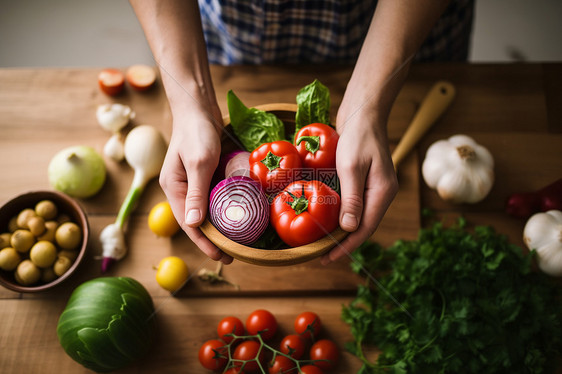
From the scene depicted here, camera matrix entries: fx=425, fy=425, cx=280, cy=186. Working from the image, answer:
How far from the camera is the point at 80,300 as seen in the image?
1.09 m

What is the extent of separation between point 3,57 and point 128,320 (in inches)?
90.0

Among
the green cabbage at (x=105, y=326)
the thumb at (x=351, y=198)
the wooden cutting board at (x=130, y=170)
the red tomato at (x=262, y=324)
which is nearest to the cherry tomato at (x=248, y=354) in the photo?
the red tomato at (x=262, y=324)

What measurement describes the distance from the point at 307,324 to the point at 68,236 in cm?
70

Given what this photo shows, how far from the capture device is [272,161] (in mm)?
933

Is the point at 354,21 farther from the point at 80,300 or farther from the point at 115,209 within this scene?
the point at 80,300

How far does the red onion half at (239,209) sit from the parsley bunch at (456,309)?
17.6 inches

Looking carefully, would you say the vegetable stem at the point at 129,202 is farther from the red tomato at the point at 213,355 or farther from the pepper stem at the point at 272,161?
the pepper stem at the point at 272,161

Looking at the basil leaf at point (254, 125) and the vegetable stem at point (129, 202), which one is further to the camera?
the vegetable stem at point (129, 202)

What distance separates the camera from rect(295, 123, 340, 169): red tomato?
3.16ft

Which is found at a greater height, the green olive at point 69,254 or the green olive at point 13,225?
the green olive at point 13,225

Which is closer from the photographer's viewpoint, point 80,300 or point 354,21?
point 80,300

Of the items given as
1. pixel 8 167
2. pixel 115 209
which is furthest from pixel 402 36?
pixel 8 167

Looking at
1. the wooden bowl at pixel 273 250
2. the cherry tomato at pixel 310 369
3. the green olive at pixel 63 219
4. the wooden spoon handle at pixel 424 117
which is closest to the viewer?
the wooden bowl at pixel 273 250

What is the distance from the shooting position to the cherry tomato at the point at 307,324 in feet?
3.81
